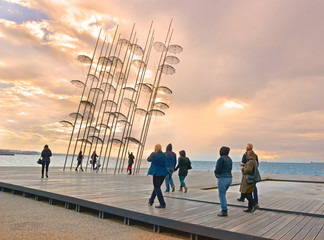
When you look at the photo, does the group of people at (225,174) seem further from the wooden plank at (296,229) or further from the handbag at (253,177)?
the wooden plank at (296,229)

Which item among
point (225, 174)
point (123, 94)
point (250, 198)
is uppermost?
point (123, 94)

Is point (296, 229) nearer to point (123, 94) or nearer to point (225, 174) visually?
point (225, 174)

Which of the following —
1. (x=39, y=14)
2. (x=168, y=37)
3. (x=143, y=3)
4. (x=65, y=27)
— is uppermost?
(x=143, y=3)

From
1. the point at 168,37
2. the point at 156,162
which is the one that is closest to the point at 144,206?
the point at 156,162

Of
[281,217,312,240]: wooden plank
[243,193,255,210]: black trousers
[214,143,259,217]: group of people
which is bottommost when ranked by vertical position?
[281,217,312,240]: wooden plank

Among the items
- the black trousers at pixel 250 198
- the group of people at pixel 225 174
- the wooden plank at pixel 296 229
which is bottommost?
the wooden plank at pixel 296 229

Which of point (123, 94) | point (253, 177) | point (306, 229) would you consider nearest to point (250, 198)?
point (253, 177)

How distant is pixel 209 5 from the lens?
69.8ft

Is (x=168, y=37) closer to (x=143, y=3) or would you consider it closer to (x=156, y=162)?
(x=143, y=3)

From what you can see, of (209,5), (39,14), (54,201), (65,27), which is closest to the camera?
(54,201)

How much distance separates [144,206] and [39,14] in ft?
57.6

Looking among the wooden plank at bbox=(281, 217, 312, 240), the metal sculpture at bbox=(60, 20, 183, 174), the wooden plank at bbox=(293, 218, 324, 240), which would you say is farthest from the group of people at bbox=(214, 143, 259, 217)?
the metal sculpture at bbox=(60, 20, 183, 174)

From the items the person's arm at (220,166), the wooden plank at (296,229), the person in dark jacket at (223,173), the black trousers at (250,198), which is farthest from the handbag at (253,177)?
the wooden plank at (296,229)

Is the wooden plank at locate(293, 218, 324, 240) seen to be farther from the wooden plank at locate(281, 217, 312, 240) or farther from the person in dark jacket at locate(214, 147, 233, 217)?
the person in dark jacket at locate(214, 147, 233, 217)
